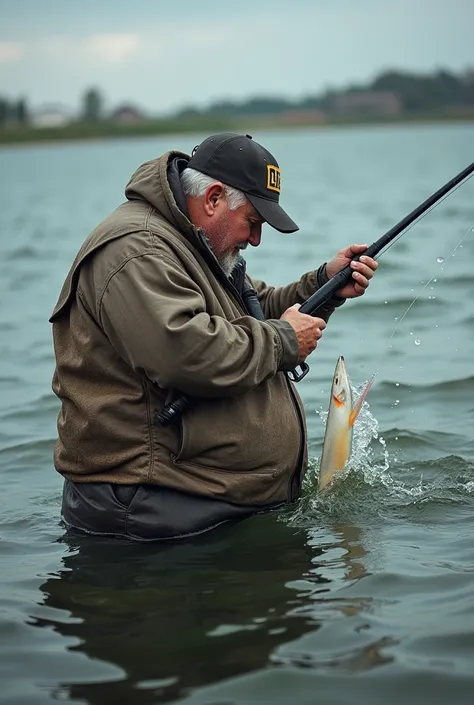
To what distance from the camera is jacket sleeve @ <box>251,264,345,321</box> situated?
6016 mm

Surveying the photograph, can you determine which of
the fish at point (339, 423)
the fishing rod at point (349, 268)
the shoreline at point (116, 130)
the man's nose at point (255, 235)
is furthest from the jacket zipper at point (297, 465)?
the shoreline at point (116, 130)

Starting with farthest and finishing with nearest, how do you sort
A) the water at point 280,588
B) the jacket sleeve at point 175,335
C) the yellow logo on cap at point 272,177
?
1. the yellow logo on cap at point 272,177
2. the jacket sleeve at point 175,335
3. the water at point 280,588

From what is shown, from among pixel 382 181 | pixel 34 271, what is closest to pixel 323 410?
pixel 34 271

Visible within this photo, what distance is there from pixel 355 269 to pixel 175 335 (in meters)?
1.20

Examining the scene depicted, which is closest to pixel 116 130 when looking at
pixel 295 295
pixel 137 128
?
pixel 137 128

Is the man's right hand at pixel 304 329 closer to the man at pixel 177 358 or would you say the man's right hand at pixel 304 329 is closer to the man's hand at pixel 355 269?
the man at pixel 177 358

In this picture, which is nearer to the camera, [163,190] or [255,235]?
[163,190]

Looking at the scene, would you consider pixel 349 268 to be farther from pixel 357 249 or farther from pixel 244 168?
pixel 244 168

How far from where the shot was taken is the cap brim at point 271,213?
5238 millimetres

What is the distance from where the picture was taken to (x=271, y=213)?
5270mm

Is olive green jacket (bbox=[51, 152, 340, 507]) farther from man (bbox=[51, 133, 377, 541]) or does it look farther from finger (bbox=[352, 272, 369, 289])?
finger (bbox=[352, 272, 369, 289])

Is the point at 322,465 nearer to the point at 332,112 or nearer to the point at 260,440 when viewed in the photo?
the point at 260,440

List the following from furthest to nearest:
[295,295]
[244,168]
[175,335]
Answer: [295,295] < [244,168] < [175,335]

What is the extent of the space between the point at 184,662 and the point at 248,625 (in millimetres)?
393
